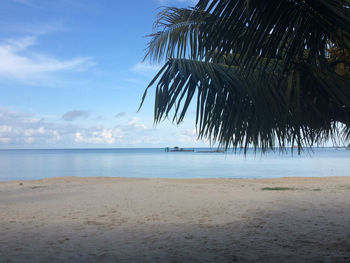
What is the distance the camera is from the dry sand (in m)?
4.25

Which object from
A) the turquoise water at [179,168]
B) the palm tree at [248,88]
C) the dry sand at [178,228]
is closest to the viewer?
the palm tree at [248,88]

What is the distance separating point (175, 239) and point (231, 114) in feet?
7.49

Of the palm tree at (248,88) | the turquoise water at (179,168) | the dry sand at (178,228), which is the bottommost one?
the turquoise water at (179,168)

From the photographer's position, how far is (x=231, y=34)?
2.37m

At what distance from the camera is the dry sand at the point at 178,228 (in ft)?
14.0

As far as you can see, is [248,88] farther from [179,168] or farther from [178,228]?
[179,168]

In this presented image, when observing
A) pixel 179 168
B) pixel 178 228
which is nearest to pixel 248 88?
pixel 178 228

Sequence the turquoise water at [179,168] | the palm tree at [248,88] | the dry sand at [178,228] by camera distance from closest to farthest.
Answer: the palm tree at [248,88]
the dry sand at [178,228]
the turquoise water at [179,168]

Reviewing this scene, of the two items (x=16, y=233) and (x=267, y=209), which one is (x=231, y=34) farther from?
(x=267, y=209)

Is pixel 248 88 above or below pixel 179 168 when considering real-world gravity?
above

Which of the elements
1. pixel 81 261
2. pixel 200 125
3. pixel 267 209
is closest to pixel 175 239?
pixel 81 261

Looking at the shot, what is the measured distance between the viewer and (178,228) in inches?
227

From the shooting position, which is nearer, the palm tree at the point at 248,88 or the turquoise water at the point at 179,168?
the palm tree at the point at 248,88

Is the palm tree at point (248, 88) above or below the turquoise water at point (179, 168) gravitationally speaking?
above
